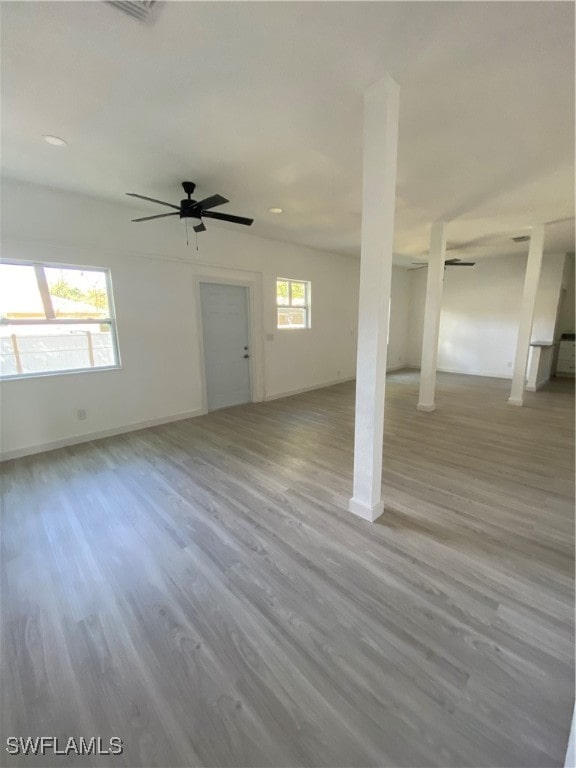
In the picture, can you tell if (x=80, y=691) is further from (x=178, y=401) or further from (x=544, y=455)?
(x=544, y=455)

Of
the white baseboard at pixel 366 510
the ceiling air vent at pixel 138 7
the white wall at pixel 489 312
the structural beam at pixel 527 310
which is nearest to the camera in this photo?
the ceiling air vent at pixel 138 7

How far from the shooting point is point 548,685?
128 centimetres

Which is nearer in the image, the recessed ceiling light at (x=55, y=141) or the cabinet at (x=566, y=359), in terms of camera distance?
the recessed ceiling light at (x=55, y=141)

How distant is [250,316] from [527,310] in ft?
15.5

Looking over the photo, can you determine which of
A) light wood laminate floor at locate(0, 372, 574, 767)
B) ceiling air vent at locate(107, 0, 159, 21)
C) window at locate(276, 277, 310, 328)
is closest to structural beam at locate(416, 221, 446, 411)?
light wood laminate floor at locate(0, 372, 574, 767)

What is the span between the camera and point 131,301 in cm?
407

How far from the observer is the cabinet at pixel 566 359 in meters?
7.31

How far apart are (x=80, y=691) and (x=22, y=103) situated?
332cm

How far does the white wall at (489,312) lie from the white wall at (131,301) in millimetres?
4818

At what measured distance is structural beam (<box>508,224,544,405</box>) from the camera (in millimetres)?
Answer: 4875

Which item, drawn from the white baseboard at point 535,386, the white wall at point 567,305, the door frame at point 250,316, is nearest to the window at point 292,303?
the door frame at point 250,316

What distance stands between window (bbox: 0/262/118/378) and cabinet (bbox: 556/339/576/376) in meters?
9.57

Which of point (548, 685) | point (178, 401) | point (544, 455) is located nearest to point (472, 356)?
point (544, 455)

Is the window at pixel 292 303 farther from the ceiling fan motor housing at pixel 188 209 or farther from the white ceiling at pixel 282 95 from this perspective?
the ceiling fan motor housing at pixel 188 209
